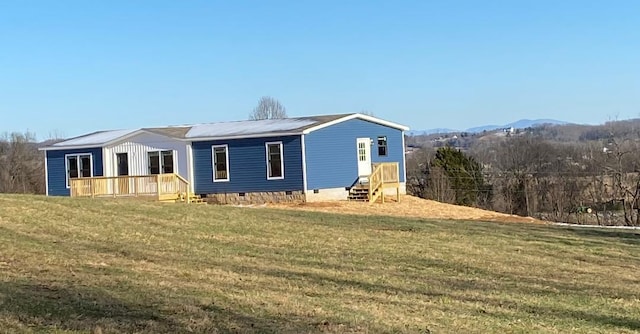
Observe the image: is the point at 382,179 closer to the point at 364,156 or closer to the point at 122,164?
the point at 364,156

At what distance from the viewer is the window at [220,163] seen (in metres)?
32.6

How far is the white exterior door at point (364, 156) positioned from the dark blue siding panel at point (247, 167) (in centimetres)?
332

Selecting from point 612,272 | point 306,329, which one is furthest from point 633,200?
point 306,329

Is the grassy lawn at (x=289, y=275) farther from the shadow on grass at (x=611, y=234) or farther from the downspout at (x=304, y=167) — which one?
the downspout at (x=304, y=167)

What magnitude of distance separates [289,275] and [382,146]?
24551 mm

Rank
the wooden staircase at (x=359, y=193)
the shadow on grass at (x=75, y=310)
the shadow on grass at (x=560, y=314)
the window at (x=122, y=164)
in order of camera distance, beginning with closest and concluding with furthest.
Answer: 1. the shadow on grass at (x=75, y=310)
2. the shadow on grass at (x=560, y=314)
3. the wooden staircase at (x=359, y=193)
4. the window at (x=122, y=164)

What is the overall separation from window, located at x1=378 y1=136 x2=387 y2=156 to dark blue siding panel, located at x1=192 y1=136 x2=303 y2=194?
4.97 m

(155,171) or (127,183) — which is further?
(155,171)

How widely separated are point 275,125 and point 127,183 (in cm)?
662

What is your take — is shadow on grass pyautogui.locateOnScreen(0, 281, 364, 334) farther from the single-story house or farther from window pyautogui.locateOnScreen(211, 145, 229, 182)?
window pyautogui.locateOnScreen(211, 145, 229, 182)

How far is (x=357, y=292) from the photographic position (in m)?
9.80

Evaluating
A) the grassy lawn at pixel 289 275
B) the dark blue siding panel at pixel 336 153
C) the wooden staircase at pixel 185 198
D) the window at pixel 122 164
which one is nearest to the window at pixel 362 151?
the dark blue siding panel at pixel 336 153

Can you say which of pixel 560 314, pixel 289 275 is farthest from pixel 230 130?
pixel 560 314

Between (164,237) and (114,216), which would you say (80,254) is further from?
(114,216)
